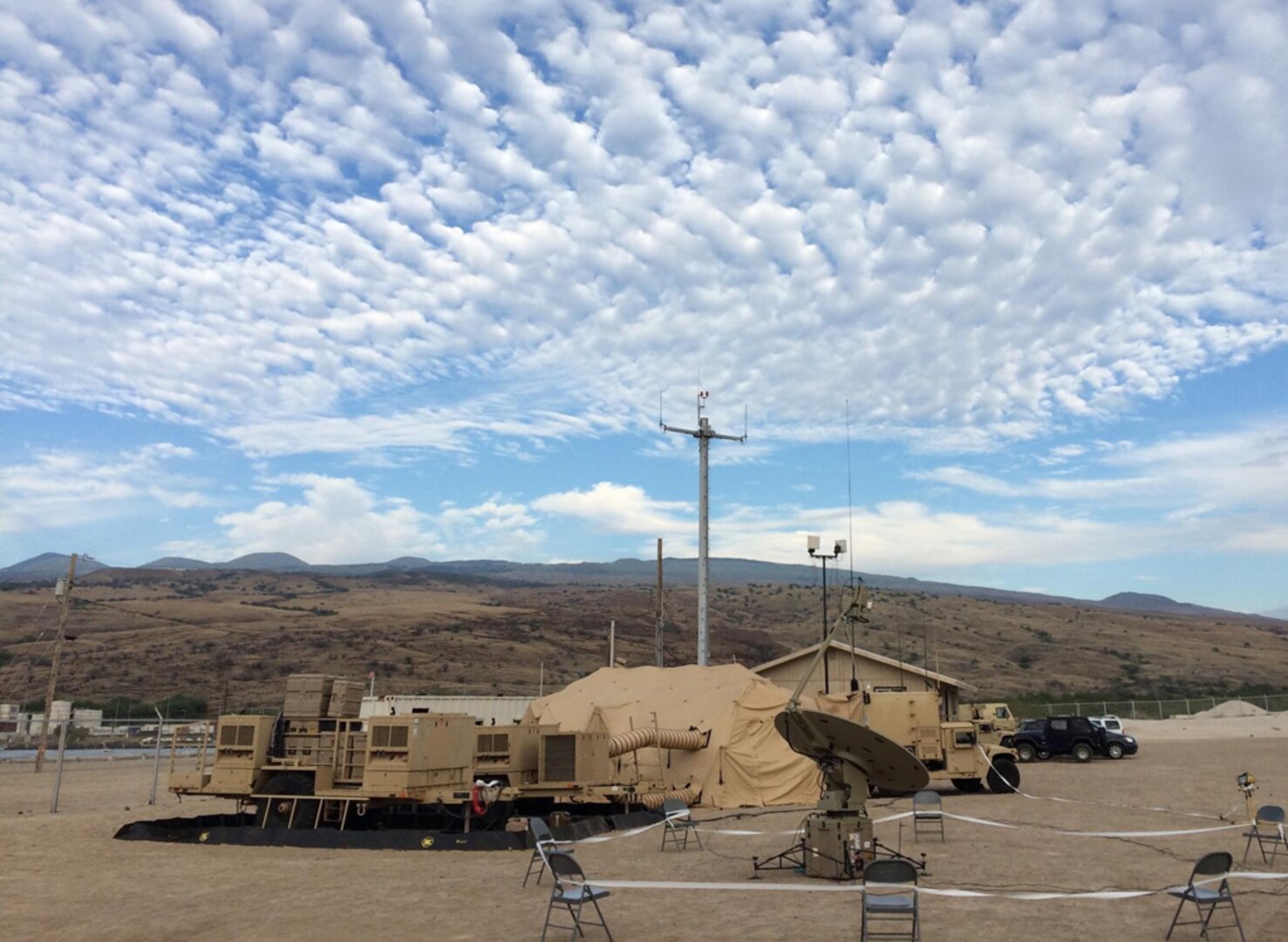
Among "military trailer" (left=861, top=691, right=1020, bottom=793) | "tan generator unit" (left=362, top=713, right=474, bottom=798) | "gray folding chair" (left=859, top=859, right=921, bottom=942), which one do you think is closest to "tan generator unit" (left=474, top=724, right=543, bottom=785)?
"tan generator unit" (left=362, top=713, right=474, bottom=798)

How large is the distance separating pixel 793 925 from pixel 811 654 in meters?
25.2

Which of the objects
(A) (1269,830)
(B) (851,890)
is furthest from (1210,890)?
(A) (1269,830)

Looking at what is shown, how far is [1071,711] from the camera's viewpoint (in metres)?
51.8

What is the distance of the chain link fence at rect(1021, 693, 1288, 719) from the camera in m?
52.0

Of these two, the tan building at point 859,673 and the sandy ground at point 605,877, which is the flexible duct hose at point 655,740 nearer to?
the sandy ground at point 605,877

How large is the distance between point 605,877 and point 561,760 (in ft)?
18.5

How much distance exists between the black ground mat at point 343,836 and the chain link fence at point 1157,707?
1603 inches

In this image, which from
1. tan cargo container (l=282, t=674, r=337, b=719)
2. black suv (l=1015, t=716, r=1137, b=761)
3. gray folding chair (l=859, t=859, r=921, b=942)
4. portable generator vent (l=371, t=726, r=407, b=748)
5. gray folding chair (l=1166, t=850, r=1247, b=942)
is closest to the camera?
gray folding chair (l=859, t=859, r=921, b=942)

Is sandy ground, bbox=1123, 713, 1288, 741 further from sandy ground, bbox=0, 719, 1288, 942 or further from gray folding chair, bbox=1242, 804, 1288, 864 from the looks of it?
gray folding chair, bbox=1242, 804, 1288, 864

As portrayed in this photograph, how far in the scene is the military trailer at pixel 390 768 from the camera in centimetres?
1697

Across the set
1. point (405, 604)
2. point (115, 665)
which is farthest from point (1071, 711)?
point (405, 604)

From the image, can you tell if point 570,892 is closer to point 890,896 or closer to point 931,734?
point 890,896

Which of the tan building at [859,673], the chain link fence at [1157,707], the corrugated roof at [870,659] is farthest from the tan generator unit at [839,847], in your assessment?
the chain link fence at [1157,707]

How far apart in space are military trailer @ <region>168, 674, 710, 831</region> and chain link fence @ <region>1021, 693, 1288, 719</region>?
39144mm
